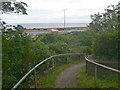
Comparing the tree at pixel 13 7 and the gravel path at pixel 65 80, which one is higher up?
the tree at pixel 13 7

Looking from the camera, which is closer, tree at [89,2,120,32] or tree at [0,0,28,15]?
tree at [0,0,28,15]

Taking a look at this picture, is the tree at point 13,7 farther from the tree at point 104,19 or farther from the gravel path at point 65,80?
the tree at point 104,19

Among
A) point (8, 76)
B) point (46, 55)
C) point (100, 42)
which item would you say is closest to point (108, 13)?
point (100, 42)

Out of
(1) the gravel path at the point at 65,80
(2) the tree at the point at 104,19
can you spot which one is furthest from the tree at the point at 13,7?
(2) the tree at the point at 104,19

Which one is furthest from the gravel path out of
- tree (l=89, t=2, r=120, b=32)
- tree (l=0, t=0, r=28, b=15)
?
tree (l=89, t=2, r=120, b=32)

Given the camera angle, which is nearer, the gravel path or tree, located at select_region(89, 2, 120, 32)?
the gravel path

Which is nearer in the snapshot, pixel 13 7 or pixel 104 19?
pixel 13 7

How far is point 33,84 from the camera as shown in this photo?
8.05m

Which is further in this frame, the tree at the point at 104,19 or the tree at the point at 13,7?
the tree at the point at 104,19

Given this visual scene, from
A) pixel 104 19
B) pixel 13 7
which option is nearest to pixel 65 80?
pixel 13 7

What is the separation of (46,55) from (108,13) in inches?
1028

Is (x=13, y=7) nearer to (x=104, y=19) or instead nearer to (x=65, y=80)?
(x=65, y=80)

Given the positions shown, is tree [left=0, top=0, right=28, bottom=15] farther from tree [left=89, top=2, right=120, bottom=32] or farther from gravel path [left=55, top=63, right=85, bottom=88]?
tree [left=89, top=2, right=120, bottom=32]

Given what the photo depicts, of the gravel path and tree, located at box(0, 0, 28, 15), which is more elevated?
tree, located at box(0, 0, 28, 15)
